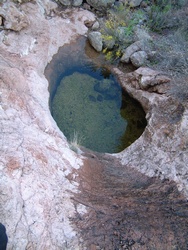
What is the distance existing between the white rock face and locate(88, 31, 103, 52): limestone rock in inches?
34.1

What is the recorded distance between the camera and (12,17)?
17.0 feet

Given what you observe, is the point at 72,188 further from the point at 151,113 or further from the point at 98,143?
the point at 151,113

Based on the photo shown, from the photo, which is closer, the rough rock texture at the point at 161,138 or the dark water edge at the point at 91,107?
the rough rock texture at the point at 161,138

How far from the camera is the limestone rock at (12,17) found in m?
5.13

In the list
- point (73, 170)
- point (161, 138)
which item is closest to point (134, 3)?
point (161, 138)

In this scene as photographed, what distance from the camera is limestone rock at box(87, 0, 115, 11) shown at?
262 inches

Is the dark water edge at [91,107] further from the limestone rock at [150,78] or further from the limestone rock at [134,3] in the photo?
the limestone rock at [134,3]

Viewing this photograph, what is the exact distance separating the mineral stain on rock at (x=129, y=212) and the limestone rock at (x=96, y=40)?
3.83 metres

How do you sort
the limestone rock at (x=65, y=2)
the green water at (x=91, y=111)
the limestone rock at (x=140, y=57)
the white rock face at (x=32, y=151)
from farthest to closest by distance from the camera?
the limestone rock at (x=65, y=2) < the limestone rock at (x=140, y=57) < the green water at (x=91, y=111) < the white rock face at (x=32, y=151)

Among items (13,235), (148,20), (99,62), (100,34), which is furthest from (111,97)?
(13,235)

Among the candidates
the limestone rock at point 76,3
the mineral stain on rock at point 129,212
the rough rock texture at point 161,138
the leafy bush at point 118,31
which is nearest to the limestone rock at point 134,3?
the leafy bush at point 118,31

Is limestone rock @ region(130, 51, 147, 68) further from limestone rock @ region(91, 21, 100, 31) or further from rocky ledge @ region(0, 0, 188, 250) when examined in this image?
limestone rock @ region(91, 21, 100, 31)

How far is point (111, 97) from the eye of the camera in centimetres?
607

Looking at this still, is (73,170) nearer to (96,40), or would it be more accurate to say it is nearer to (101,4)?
(96,40)
